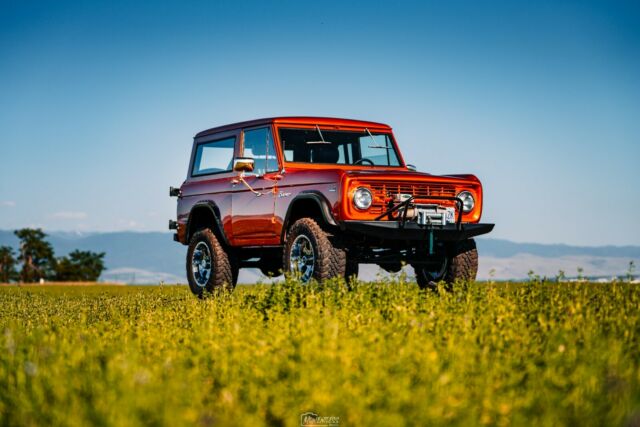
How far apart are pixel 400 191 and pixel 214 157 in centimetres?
368

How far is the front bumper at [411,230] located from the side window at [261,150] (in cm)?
178

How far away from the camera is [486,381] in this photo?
5375mm

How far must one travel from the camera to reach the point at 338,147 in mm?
12398

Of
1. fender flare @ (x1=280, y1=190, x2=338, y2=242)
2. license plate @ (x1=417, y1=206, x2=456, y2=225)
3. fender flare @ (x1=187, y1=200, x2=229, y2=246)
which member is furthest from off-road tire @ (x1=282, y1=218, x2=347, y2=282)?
fender flare @ (x1=187, y1=200, x2=229, y2=246)

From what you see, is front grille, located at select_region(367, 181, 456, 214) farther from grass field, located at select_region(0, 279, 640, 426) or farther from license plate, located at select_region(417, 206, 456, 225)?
grass field, located at select_region(0, 279, 640, 426)

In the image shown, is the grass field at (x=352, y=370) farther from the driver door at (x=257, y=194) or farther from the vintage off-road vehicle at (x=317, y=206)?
the driver door at (x=257, y=194)

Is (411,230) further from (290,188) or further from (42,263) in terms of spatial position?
(42,263)

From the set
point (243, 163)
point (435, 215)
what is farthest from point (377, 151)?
point (243, 163)

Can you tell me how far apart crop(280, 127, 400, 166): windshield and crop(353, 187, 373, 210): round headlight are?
1719 mm

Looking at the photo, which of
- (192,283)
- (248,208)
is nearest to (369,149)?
(248,208)

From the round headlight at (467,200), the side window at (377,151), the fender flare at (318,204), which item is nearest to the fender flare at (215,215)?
the fender flare at (318,204)

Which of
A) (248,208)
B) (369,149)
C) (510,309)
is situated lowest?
(510,309)

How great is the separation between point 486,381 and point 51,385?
269cm

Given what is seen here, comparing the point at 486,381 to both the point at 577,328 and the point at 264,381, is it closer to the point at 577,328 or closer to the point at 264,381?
the point at 264,381
